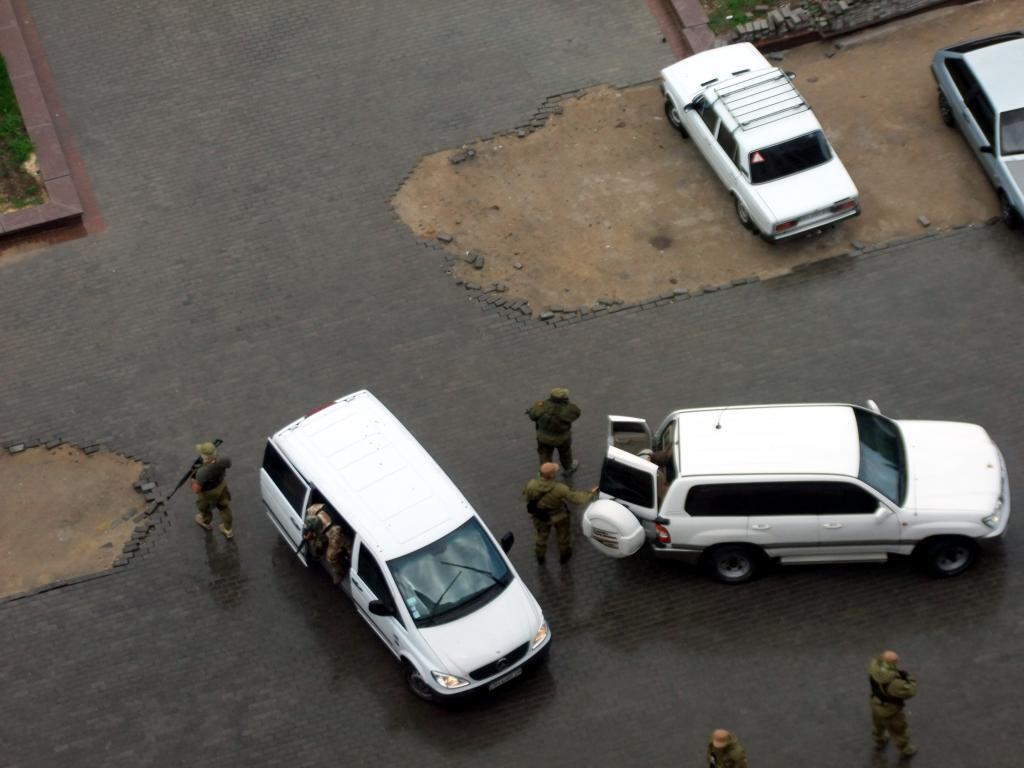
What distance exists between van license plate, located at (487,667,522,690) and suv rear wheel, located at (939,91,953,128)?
11.5 m

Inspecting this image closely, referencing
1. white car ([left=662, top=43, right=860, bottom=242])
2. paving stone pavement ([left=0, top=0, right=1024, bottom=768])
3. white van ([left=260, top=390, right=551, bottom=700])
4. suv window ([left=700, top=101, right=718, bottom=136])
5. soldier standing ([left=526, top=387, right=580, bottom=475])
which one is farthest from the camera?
suv window ([left=700, top=101, right=718, bottom=136])

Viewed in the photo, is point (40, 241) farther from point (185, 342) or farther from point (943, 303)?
point (943, 303)

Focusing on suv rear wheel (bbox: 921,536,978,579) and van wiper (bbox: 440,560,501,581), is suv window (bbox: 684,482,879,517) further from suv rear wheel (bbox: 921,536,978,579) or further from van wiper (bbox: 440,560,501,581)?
van wiper (bbox: 440,560,501,581)

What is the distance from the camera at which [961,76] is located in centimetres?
1948

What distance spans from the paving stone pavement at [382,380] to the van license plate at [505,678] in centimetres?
47

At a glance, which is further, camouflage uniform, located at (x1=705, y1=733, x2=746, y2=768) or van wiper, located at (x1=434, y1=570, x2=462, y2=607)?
van wiper, located at (x1=434, y1=570, x2=462, y2=607)

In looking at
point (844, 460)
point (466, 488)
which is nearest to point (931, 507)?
point (844, 460)

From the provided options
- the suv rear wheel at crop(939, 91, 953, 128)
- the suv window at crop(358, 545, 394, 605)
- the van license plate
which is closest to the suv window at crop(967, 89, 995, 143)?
the suv rear wheel at crop(939, 91, 953, 128)

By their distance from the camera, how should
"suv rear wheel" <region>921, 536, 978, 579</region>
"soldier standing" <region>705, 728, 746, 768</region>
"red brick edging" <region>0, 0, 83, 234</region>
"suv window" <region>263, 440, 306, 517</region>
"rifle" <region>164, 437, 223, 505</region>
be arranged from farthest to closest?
"red brick edging" <region>0, 0, 83, 234</region>
"rifle" <region>164, 437, 223, 505</region>
"suv window" <region>263, 440, 306, 517</region>
"suv rear wheel" <region>921, 536, 978, 579</region>
"soldier standing" <region>705, 728, 746, 768</region>

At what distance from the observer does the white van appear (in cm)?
1359

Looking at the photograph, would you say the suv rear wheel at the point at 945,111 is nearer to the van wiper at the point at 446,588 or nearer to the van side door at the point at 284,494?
the van wiper at the point at 446,588

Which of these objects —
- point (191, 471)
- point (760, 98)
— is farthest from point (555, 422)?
point (760, 98)

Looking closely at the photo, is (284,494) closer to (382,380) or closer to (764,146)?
(382,380)

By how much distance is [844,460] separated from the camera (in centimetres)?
1409
